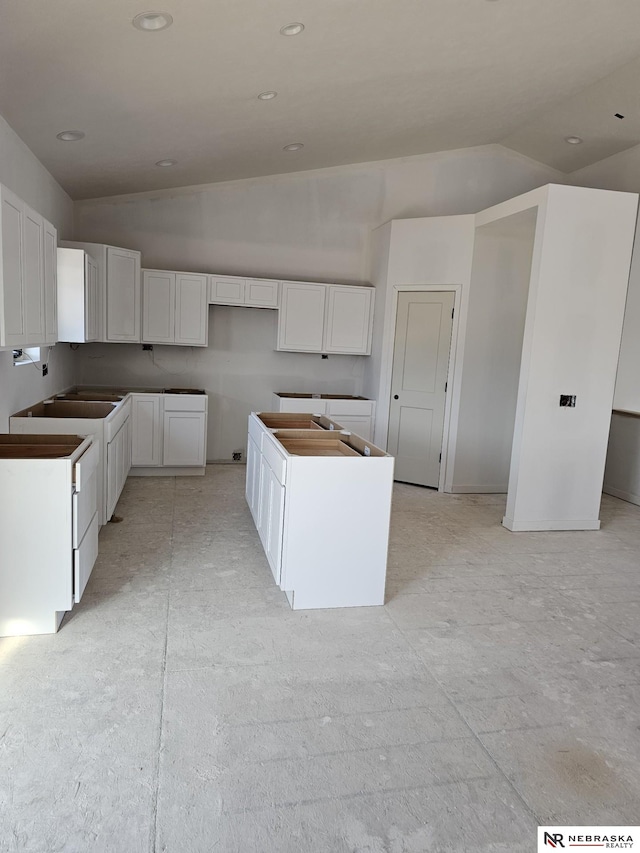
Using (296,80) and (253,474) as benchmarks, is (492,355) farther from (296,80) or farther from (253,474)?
(296,80)

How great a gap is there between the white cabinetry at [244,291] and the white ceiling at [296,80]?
103cm

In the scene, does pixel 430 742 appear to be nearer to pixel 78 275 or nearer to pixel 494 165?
pixel 78 275

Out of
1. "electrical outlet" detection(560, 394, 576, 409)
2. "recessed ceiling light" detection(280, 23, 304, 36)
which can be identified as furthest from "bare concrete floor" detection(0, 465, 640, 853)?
"recessed ceiling light" detection(280, 23, 304, 36)

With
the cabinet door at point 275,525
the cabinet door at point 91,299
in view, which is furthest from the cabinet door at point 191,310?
the cabinet door at point 275,525

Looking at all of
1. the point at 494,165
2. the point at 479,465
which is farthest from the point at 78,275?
the point at 494,165

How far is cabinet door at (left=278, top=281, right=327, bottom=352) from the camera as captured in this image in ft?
20.6

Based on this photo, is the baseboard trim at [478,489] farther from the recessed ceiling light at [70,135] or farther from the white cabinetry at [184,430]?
the recessed ceiling light at [70,135]

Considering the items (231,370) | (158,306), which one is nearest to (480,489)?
(231,370)

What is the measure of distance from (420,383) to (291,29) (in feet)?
12.1

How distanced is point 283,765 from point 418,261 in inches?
195

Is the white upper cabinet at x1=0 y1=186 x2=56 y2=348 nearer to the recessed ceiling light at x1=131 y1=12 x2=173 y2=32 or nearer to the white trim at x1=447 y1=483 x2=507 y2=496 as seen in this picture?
the recessed ceiling light at x1=131 y1=12 x2=173 y2=32

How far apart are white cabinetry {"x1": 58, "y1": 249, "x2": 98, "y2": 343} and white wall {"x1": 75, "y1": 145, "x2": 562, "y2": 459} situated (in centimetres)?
163

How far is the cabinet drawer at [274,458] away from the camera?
3.28m

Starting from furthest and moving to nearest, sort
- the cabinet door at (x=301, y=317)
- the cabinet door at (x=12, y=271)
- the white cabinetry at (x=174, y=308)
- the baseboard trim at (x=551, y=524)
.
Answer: the cabinet door at (x=301, y=317)
the white cabinetry at (x=174, y=308)
the baseboard trim at (x=551, y=524)
the cabinet door at (x=12, y=271)
